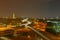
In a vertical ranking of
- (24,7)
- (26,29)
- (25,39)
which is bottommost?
(25,39)

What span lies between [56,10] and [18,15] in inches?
18.1

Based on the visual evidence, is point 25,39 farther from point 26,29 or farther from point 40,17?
point 40,17

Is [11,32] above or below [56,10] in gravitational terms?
below

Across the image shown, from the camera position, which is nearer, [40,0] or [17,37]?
[17,37]

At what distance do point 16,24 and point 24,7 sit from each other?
0.23 m

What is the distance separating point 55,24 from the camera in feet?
4.83

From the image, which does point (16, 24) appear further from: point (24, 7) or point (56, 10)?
point (56, 10)

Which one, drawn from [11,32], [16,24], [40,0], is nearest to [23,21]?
[16,24]

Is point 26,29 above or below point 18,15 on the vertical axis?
below

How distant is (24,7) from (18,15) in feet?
0.41

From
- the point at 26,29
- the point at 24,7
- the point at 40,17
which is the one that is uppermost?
the point at 24,7

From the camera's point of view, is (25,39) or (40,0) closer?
(25,39)

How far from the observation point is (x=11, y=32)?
1435mm

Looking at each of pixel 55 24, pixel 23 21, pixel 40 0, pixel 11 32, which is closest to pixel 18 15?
pixel 23 21
